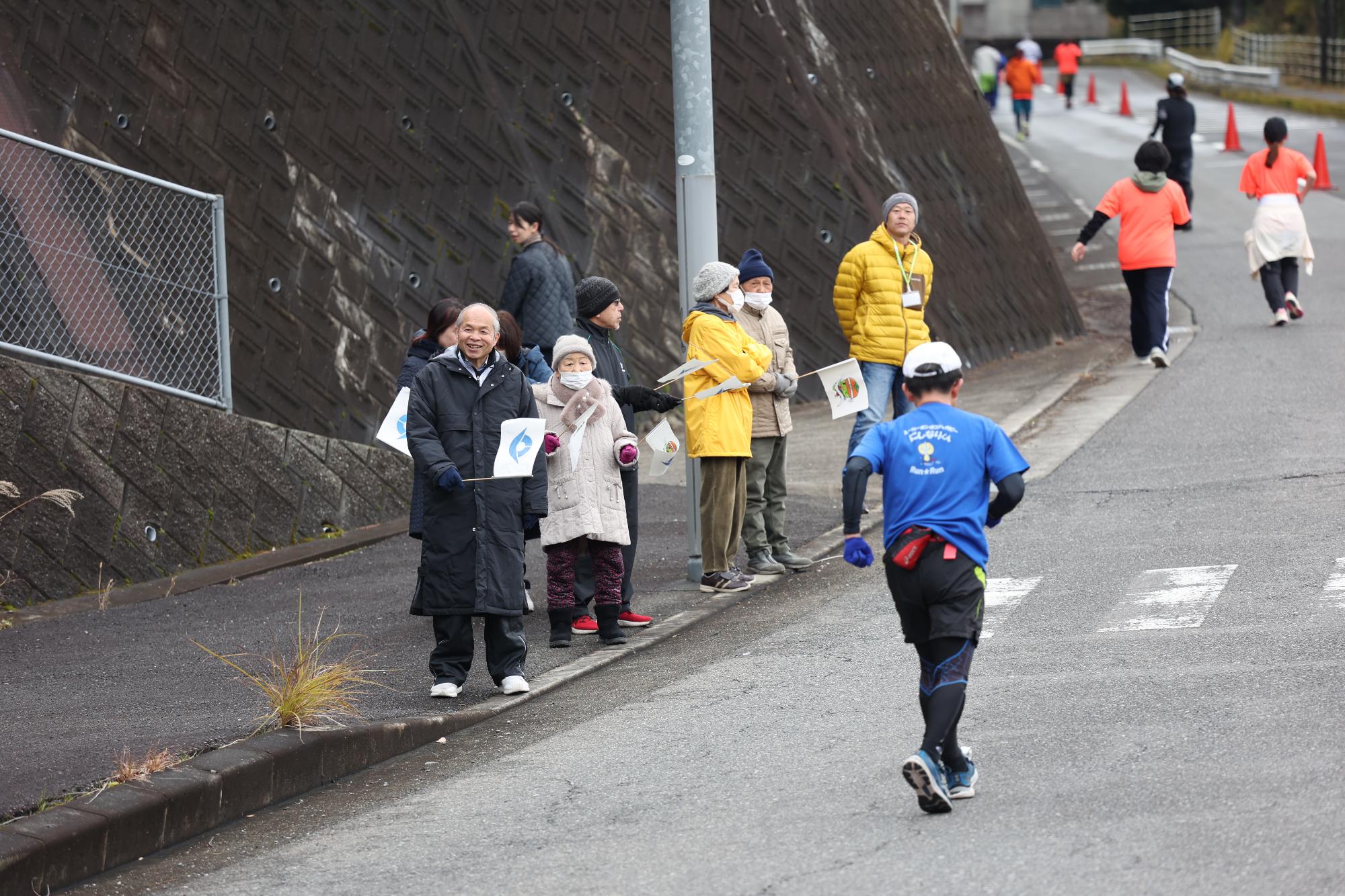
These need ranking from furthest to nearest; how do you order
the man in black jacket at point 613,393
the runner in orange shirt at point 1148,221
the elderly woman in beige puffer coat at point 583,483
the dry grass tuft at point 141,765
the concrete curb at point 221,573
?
the runner in orange shirt at point 1148,221 < the concrete curb at point 221,573 < the man in black jacket at point 613,393 < the elderly woman in beige puffer coat at point 583,483 < the dry grass tuft at point 141,765

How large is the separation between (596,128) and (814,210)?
7.16ft

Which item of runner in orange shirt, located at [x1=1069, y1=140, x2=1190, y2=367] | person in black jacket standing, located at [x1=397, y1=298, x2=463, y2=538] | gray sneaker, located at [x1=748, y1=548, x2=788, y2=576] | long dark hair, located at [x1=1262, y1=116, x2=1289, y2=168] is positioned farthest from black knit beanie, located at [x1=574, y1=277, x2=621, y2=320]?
long dark hair, located at [x1=1262, y1=116, x2=1289, y2=168]

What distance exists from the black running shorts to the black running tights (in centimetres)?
4

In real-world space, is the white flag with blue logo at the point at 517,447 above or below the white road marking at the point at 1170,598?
above

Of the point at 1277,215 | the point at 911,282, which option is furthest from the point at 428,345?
the point at 1277,215

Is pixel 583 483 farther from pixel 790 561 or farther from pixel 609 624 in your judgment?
pixel 790 561

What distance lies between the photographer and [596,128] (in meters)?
15.7

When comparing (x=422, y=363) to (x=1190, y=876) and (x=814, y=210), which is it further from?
(x=814, y=210)

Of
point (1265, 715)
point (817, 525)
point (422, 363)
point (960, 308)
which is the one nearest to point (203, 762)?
point (422, 363)

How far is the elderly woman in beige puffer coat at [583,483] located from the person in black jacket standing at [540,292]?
6.48 ft

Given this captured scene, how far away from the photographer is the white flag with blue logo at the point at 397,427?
8.44 m

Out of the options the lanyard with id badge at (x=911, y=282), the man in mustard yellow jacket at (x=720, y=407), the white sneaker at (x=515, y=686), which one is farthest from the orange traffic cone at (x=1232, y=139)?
the white sneaker at (x=515, y=686)

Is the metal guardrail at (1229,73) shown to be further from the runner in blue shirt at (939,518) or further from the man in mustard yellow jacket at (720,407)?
the runner in blue shirt at (939,518)

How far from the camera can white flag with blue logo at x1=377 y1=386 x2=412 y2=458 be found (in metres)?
8.44
